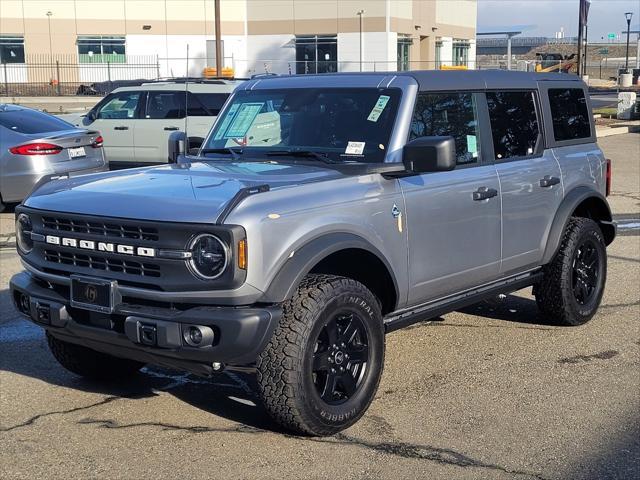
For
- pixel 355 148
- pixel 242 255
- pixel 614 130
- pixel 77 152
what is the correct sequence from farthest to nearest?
1. pixel 614 130
2. pixel 77 152
3. pixel 355 148
4. pixel 242 255

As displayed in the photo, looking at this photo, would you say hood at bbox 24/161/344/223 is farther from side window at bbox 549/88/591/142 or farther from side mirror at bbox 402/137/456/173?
side window at bbox 549/88/591/142

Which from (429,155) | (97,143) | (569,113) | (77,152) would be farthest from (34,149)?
(429,155)

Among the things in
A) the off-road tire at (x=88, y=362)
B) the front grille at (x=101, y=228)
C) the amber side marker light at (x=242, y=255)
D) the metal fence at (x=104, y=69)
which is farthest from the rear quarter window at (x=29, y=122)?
the metal fence at (x=104, y=69)

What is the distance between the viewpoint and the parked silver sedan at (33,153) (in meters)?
11.9

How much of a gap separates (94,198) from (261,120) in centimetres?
160

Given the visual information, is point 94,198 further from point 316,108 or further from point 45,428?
point 316,108

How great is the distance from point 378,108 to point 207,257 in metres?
1.74

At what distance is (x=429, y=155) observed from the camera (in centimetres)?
496

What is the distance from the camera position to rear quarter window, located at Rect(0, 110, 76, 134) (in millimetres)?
12203

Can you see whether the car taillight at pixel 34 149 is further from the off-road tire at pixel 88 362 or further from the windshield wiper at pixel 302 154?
the windshield wiper at pixel 302 154

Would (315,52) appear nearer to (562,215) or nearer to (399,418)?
(562,215)

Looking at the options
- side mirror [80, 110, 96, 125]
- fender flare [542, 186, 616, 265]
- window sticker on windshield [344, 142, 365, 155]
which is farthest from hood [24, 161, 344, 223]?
side mirror [80, 110, 96, 125]

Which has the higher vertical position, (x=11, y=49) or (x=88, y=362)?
(x=11, y=49)

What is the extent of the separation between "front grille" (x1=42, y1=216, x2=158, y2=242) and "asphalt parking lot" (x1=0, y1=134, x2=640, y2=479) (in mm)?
1118
